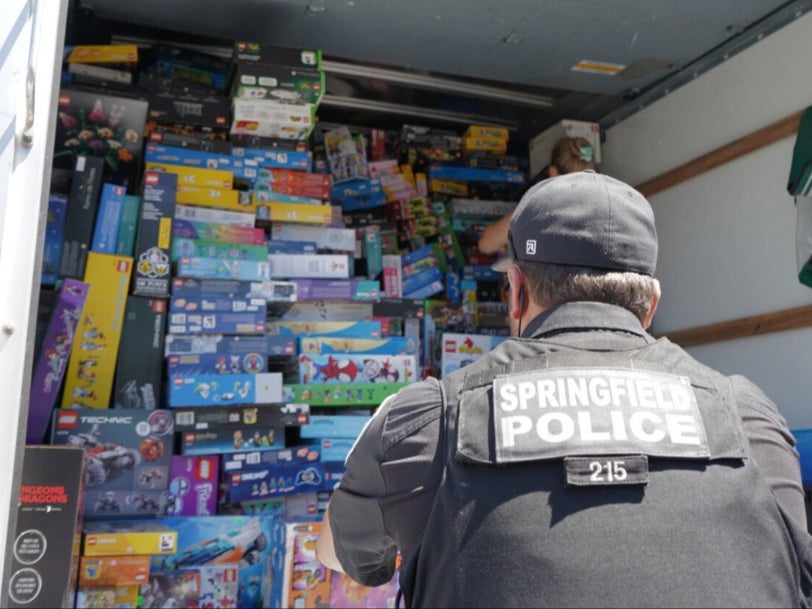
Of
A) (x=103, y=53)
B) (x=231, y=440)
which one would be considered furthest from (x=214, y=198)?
(x=231, y=440)

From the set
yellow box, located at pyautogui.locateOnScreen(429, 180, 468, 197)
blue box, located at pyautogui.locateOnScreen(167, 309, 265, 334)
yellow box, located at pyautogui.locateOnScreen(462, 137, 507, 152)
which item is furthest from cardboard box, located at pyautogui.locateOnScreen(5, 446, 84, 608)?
yellow box, located at pyautogui.locateOnScreen(462, 137, 507, 152)

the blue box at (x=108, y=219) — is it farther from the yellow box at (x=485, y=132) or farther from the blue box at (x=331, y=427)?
the yellow box at (x=485, y=132)

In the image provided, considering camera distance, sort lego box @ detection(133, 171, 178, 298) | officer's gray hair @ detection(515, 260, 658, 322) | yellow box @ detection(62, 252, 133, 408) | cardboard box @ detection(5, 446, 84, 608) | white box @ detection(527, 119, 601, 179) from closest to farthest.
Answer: officer's gray hair @ detection(515, 260, 658, 322), cardboard box @ detection(5, 446, 84, 608), yellow box @ detection(62, 252, 133, 408), lego box @ detection(133, 171, 178, 298), white box @ detection(527, 119, 601, 179)

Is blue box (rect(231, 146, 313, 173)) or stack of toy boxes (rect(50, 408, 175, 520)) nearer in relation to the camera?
stack of toy boxes (rect(50, 408, 175, 520))

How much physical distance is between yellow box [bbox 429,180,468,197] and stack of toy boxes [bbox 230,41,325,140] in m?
1.12

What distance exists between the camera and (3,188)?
172cm

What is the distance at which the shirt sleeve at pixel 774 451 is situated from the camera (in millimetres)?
1278

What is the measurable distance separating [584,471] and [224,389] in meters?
3.10

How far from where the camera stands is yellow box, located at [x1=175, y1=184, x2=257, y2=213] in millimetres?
4398

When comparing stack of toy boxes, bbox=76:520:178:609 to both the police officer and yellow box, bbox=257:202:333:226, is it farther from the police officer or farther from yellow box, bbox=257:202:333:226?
the police officer

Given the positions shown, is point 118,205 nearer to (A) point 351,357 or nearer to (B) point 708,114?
(A) point 351,357

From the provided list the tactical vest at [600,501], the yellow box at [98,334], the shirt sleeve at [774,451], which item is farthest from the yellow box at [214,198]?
the shirt sleeve at [774,451]

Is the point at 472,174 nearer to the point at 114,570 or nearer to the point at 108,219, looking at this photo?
the point at 108,219

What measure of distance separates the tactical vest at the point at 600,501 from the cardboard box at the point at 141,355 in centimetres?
300
